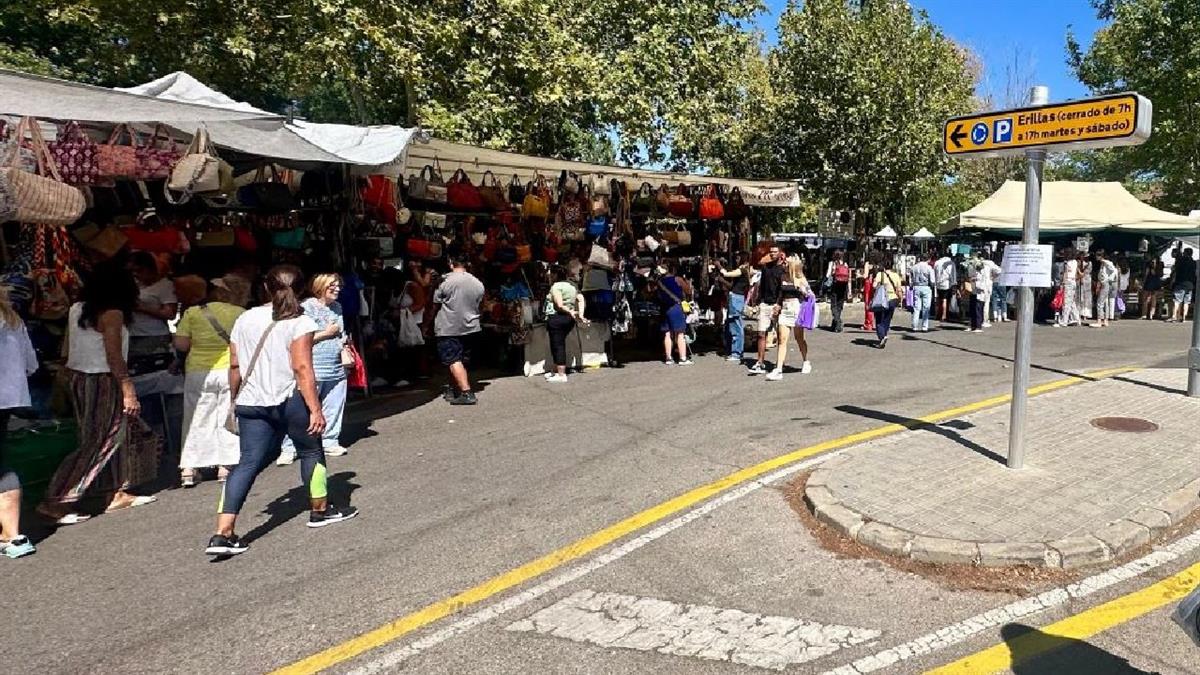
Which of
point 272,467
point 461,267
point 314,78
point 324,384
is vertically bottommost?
point 272,467

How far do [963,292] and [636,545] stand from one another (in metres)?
15.3

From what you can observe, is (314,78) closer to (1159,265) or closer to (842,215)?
(842,215)

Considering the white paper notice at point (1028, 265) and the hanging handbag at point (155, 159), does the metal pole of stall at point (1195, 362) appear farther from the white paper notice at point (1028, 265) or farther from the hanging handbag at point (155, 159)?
the hanging handbag at point (155, 159)

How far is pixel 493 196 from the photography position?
33.7ft

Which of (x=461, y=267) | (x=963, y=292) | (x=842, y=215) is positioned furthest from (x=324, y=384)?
(x=842, y=215)

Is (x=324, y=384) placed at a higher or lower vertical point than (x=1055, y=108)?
lower

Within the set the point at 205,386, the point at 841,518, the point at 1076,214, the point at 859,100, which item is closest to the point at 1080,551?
the point at 841,518

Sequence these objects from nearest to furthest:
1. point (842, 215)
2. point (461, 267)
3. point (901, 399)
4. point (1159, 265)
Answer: point (901, 399) → point (461, 267) → point (1159, 265) → point (842, 215)

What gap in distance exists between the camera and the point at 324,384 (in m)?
6.68

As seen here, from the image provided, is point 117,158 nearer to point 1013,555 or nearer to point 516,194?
point 516,194

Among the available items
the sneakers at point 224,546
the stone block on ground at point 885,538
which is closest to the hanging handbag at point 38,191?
the sneakers at point 224,546

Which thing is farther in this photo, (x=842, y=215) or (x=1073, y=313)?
(x=842, y=215)

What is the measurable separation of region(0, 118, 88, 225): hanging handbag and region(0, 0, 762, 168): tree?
33.8 ft

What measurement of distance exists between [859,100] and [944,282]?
727cm
